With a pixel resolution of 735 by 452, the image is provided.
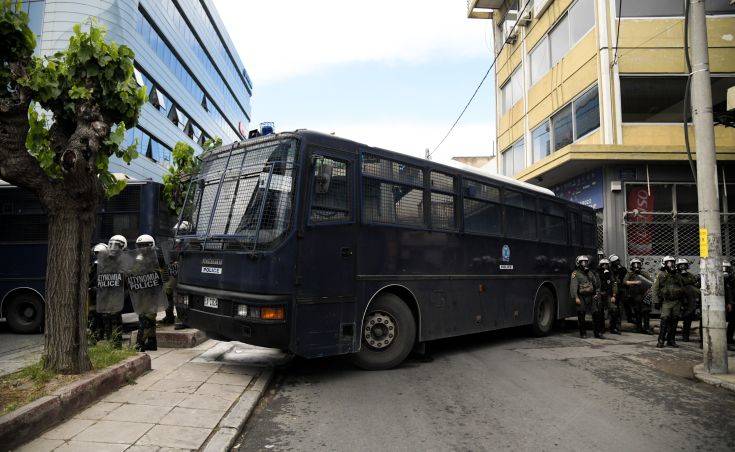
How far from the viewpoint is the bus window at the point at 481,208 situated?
838 cm

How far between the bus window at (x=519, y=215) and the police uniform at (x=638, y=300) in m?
3.41

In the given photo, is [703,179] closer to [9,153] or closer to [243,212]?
[243,212]

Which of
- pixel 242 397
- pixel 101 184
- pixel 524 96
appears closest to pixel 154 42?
pixel 524 96

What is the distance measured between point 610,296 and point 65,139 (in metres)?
11.3

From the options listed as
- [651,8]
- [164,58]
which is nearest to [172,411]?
[651,8]

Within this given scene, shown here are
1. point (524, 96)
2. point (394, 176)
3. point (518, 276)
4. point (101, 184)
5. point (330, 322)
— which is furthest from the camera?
point (524, 96)

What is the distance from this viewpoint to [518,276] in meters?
9.62

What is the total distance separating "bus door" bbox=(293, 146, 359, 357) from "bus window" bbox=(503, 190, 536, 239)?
13.4 feet

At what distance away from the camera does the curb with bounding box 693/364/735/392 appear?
6316 mm

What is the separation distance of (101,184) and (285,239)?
7.11ft

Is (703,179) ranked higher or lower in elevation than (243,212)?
higher

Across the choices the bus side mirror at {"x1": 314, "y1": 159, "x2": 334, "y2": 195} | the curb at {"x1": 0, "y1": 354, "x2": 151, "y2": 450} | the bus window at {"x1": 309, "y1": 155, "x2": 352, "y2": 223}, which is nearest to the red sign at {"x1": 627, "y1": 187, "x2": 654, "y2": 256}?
the bus window at {"x1": 309, "y1": 155, "x2": 352, "y2": 223}

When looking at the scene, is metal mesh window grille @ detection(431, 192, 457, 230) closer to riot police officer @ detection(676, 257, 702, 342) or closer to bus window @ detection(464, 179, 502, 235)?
bus window @ detection(464, 179, 502, 235)

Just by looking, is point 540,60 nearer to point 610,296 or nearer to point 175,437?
point 610,296
